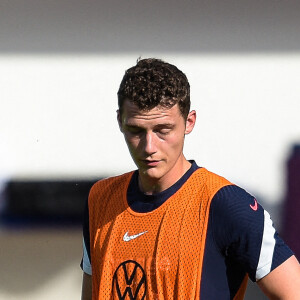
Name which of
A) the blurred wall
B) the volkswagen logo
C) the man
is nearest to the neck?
the man

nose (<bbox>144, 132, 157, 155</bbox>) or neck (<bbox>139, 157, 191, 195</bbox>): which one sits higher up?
nose (<bbox>144, 132, 157, 155</bbox>)

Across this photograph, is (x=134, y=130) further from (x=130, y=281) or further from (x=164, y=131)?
(x=130, y=281)

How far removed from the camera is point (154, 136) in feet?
6.76

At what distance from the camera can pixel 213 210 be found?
199 cm

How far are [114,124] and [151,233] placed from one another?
1.28m

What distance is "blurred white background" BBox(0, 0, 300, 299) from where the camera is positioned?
3.20 m

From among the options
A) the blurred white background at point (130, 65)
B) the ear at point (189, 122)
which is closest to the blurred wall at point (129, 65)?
the blurred white background at point (130, 65)

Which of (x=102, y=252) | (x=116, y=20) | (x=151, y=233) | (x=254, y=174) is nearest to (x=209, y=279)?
(x=151, y=233)

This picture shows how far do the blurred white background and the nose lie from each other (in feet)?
3.95

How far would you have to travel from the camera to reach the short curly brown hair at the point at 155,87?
2.05 meters

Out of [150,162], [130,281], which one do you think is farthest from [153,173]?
[130,281]

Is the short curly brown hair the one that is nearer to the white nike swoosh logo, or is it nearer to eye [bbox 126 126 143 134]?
eye [bbox 126 126 143 134]

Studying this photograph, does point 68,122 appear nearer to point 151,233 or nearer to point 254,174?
point 254,174

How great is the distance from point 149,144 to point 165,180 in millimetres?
135
